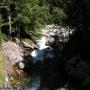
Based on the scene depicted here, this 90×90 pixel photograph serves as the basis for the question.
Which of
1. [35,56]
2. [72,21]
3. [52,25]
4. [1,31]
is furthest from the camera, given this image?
[52,25]

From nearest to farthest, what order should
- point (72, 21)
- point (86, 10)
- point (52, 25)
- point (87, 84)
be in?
point (87, 84)
point (86, 10)
point (72, 21)
point (52, 25)

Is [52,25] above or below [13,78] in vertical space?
above

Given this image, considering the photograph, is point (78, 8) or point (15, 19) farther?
point (15, 19)

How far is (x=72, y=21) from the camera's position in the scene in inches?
1608

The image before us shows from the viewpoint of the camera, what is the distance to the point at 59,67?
42.2m

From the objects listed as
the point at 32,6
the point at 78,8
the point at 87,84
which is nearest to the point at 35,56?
the point at 32,6

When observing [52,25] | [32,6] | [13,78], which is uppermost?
[32,6]

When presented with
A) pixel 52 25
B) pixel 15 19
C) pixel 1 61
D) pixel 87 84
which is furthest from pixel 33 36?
pixel 87 84

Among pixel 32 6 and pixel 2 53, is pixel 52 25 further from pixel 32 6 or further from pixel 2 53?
pixel 2 53

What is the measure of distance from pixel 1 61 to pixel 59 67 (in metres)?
8.53

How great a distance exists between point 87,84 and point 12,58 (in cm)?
1402

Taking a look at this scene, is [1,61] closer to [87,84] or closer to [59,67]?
[59,67]

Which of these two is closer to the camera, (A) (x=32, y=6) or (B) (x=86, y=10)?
(B) (x=86, y=10)

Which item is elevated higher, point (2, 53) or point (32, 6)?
point (32, 6)
